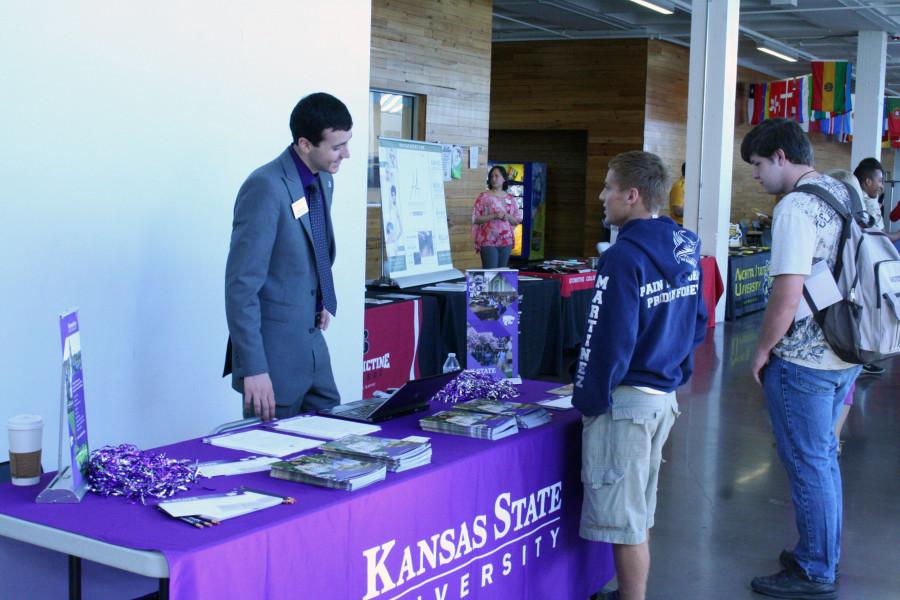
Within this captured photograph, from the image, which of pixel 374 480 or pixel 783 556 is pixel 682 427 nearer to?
pixel 783 556

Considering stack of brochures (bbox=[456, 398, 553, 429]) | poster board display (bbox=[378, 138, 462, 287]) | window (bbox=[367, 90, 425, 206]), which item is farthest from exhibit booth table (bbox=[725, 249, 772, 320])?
stack of brochures (bbox=[456, 398, 553, 429])

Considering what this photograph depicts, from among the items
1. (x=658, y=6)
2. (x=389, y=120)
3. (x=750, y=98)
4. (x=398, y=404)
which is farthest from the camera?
(x=750, y=98)

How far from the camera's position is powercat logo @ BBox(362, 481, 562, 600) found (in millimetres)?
2027

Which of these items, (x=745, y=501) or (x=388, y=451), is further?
(x=745, y=501)

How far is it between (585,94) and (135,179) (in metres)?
12.7

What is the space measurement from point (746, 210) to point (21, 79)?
19.0 m

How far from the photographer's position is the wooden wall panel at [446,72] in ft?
33.2

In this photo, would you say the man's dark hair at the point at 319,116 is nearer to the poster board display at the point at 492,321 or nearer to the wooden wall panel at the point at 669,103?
the poster board display at the point at 492,321

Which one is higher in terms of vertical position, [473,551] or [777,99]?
[777,99]

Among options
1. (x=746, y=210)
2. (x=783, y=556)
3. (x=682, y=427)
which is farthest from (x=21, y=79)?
(x=746, y=210)

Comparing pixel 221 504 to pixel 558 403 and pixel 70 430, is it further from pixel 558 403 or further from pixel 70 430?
pixel 558 403

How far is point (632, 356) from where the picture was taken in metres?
2.50

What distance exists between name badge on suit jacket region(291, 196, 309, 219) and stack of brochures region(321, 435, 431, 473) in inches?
29.3

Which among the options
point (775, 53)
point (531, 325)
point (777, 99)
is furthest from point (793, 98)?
point (531, 325)
